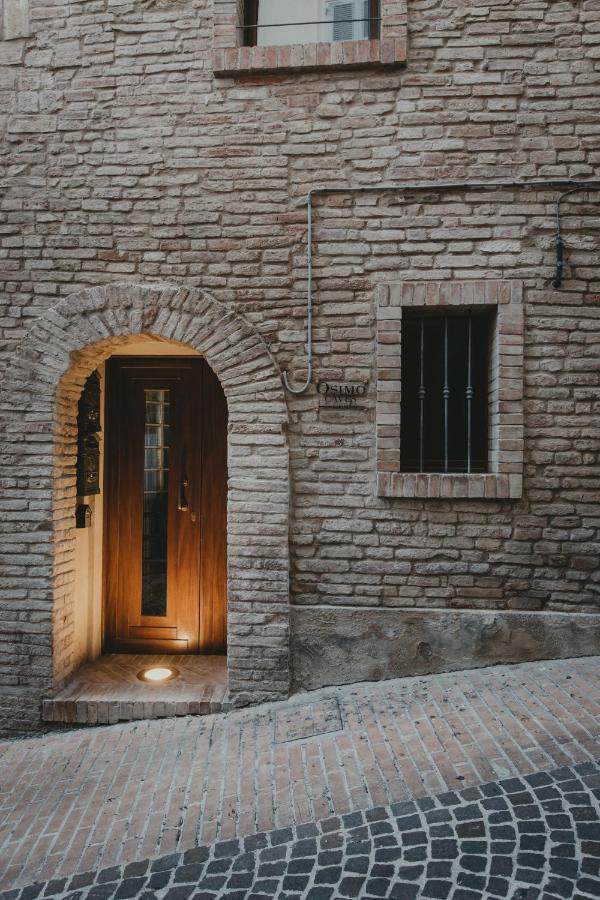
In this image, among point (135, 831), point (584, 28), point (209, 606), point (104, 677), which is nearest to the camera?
point (135, 831)

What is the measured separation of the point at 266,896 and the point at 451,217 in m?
4.22

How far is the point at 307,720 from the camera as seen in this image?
3787 mm

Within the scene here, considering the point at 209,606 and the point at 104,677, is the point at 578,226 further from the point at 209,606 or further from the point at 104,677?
the point at 104,677

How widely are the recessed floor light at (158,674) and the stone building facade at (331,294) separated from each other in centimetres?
69

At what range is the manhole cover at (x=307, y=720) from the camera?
143 inches

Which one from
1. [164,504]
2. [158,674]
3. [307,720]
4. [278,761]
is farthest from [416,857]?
[164,504]

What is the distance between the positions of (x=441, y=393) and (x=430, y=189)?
1.50m

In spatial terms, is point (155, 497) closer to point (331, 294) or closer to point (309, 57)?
point (331, 294)

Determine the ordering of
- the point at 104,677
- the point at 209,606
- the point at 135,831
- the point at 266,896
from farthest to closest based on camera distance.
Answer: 1. the point at 209,606
2. the point at 104,677
3. the point at 135,831
4. the point at 266,896

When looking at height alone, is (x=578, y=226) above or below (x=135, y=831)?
above

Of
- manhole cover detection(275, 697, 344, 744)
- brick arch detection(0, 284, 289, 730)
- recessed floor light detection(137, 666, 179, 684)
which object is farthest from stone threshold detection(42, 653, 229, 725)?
manhole cover detection(275, 697, 344, 744)

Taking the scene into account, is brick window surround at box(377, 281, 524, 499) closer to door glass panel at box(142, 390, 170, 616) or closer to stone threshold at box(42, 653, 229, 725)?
stone threshold at box(42, 653, 229, 725)

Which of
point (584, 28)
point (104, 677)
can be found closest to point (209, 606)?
point (104, 677)

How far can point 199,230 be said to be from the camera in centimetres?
426
